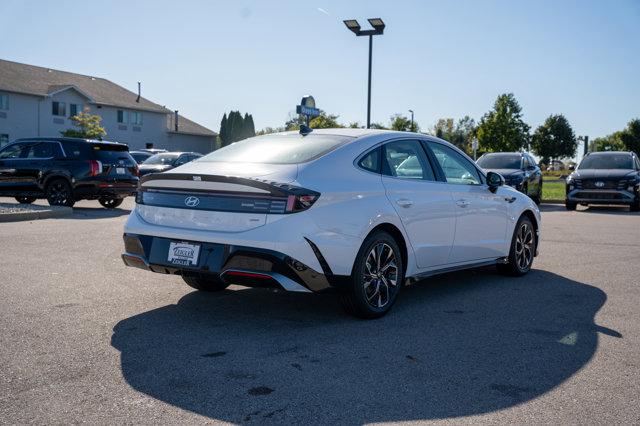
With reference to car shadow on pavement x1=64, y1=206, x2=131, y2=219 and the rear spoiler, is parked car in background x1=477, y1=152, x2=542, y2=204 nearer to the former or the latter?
car shadow on pavement x1=64, y1=206, x2=131, y2=219

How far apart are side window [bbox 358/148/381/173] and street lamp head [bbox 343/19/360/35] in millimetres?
17555

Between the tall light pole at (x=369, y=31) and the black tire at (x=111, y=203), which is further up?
the tall light pole at (x=369, y=31)

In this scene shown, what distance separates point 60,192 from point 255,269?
13060 mm

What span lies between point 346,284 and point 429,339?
0.74 m

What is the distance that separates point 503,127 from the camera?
264ft

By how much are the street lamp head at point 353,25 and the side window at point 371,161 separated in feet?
57.6

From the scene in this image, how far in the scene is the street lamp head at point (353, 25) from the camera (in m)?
22.5

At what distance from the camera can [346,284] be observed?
5.24 meters

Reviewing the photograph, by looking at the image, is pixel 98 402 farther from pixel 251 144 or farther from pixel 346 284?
pixel 251 144

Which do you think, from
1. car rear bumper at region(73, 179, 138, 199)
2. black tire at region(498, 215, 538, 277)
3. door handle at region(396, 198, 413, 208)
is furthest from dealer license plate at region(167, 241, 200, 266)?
car rear bumper at region(73, 179, 138, 199)

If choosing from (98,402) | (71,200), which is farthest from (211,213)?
(71,200)

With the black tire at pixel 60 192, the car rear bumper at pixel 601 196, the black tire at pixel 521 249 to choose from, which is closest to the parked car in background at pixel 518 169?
the car rear bumper at pixel 601 196

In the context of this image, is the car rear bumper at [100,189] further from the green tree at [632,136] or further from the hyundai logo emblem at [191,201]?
the green tree at [632,136]

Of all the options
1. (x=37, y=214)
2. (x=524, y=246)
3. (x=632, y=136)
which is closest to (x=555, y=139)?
(x=632, y=136)
